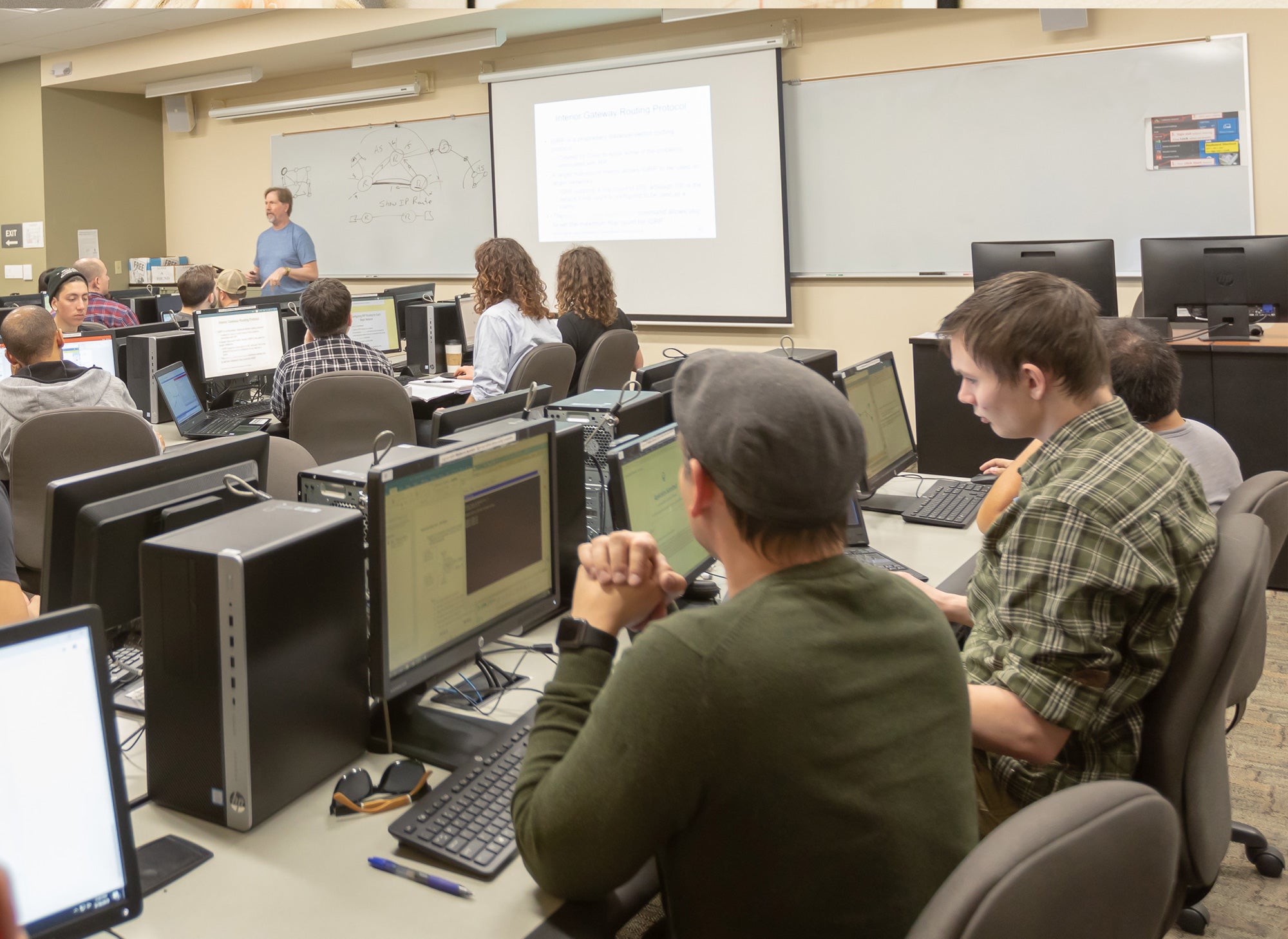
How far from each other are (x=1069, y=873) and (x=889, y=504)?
2.08 meters

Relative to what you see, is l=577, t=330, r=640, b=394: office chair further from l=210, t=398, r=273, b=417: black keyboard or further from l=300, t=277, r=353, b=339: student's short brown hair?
l=210, t=398, r=273, b=417: black keyboard

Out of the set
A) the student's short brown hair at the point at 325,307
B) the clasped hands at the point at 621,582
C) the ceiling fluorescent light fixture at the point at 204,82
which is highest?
the ceiling fluorescent light fixture at the point at 204,82

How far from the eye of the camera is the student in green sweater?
3.05ft

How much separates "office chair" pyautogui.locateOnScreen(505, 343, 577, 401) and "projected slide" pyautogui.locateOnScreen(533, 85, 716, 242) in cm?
213

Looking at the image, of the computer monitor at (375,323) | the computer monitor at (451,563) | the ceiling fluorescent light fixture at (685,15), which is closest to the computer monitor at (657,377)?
the computer monitor at (451,563)

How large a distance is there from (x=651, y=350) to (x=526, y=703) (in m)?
4.89

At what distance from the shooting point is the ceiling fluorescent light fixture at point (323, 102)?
6871mm

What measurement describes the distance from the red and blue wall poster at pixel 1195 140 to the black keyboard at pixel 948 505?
273 centimetres

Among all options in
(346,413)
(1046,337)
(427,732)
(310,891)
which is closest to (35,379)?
(346,413)

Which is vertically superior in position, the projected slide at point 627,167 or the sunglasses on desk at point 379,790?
the projected slide at point 627,167

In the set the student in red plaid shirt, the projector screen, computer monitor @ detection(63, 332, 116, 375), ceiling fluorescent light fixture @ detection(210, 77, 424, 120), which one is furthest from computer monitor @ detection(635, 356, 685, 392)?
ceiling fluorescent light fixture @ detection(210, 77, 424, 120)

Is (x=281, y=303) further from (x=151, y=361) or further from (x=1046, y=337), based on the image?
(x=1046, y=337)

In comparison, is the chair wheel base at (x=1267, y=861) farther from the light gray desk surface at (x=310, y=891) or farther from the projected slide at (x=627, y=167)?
the projected slide at (x=627, y=167)

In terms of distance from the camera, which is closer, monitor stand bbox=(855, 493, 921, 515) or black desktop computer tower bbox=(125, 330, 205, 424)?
monitor stand bbox=(855, 493, 921, 515)
